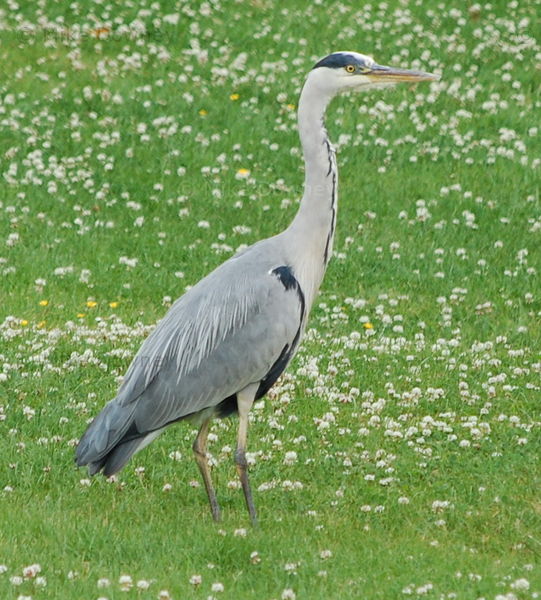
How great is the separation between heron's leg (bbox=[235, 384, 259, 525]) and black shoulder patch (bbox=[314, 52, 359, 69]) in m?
2.20

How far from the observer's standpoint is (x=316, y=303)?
12.0 metres

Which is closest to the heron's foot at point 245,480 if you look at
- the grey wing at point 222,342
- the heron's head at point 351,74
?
the grey wing at point 222,342

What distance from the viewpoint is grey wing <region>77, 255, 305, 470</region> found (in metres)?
8.09

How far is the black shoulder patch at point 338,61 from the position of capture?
8.50 metres

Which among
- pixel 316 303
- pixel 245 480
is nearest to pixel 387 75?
pixel 245 480

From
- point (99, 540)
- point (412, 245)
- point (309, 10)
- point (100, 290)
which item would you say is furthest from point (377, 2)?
point (99, 540)

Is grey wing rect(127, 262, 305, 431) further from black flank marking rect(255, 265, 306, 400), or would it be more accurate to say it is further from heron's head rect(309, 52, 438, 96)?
heron's head rect(309, 52, 438, 96)

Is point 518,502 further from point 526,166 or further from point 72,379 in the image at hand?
point 526,166

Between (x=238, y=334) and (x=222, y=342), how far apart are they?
0.12 meters

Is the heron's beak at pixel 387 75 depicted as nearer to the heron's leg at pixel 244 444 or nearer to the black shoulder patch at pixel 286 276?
the black shoulder patch at pixel 286 276

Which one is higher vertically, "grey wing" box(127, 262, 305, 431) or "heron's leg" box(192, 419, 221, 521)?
"grey wing" box(127, 262, 305, 431)

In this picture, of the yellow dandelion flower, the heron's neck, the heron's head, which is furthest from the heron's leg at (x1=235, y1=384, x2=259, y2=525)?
the yellow dandelion flower

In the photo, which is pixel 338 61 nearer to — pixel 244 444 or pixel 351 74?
pixel 351 74

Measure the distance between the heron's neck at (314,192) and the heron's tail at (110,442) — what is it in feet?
5.00
